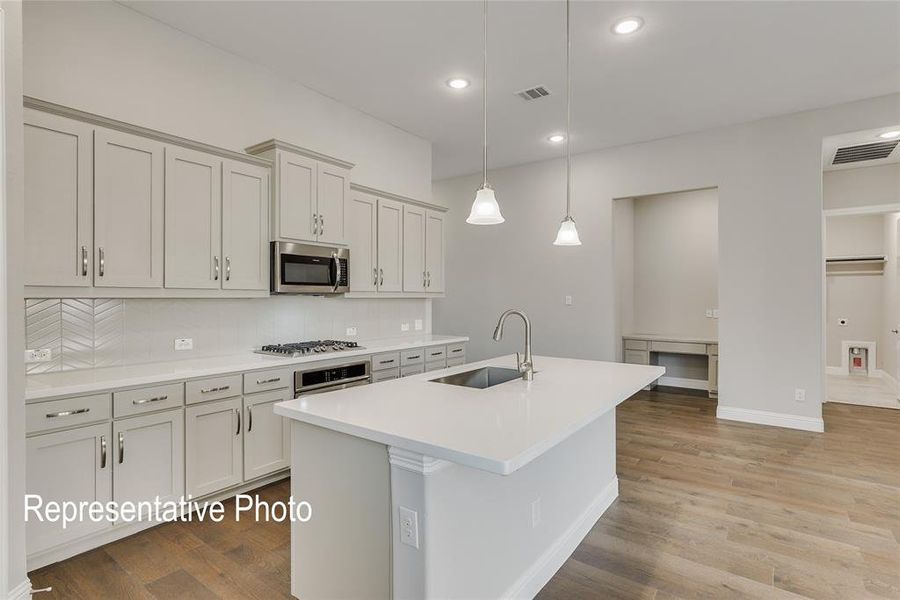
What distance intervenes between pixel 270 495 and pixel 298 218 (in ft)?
6.37

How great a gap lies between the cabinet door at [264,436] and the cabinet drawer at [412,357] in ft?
3.83

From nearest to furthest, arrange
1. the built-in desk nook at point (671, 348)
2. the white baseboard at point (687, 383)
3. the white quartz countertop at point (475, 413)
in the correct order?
the white quartz countertop at point (475, 413) → the built-in desk nook at point (671, 348) → the white baseboard at point (687, 383)

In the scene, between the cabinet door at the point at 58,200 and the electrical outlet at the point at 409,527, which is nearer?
the electrical outlet at the point at 409,527

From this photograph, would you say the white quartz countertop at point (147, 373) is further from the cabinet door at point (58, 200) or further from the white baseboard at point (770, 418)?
the white baseboard at point (770, 418)

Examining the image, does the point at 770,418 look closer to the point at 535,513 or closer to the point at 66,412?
the point at 535,513

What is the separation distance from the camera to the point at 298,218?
3488 millimetres

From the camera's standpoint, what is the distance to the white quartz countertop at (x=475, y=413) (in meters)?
1.38

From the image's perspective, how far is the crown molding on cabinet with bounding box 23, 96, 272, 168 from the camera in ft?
7.49

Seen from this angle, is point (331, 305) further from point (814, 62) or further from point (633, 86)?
point (814, 62)

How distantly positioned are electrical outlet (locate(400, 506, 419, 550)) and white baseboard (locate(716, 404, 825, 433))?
14.6 feet

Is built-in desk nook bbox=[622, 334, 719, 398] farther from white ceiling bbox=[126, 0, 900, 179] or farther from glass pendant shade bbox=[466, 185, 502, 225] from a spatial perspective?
glass pendant shade bbox=[466, 185, 502, 225]

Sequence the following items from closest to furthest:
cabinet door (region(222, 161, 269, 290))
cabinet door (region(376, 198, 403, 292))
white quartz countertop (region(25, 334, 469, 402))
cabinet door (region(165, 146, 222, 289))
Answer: white quartz countertop (region(25, 334, 469, 402)) < cabinet door (region(165, 146, 222, 289)) < cabinet door (region(222, 161, 269, 290)) < cabinet door (region(376, 198, 403, 292))

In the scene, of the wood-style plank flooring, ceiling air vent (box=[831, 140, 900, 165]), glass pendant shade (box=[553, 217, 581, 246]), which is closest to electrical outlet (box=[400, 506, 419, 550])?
the wood-style plank flooring

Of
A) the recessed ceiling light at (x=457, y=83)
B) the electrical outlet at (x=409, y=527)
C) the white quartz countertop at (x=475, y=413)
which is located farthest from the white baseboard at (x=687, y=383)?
the electrical outlet at (x=409, y=527)
